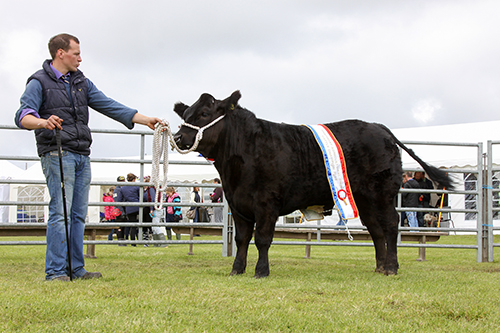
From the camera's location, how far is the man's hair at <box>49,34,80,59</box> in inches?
162

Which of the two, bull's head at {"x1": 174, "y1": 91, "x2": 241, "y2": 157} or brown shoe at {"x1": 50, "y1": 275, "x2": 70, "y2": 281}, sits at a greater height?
bull's head at {"x1": 174, "y1": 91, "x2": 241, "y2": 157}

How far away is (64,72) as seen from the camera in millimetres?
4207

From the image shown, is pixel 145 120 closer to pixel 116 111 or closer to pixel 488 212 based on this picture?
pixel 116 111

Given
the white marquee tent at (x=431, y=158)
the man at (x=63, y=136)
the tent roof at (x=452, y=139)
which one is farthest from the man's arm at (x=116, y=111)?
the tent roof at (x=452, y=139)

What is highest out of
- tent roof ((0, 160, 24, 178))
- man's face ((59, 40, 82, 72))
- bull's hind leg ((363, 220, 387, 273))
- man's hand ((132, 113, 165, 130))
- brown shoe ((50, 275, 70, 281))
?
man's face ((59, 40, 82, 72))

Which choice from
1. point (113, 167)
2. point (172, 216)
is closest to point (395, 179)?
point (172, 216)

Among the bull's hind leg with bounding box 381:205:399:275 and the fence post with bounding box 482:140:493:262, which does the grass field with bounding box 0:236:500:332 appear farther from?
the fence post with bounding box 482:140:493:262

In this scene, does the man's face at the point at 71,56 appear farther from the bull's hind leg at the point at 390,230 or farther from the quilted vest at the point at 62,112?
the bull's hind leg at the point at 390,230

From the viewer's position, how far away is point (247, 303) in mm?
3021

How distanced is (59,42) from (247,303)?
8.73 ft

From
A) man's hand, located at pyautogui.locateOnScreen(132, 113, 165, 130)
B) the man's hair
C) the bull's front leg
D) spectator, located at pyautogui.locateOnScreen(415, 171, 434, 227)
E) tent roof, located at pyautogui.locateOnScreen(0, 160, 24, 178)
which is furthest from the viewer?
tent roof, located at pyautogui.locateOnScreen(0, 160, 24, 178)

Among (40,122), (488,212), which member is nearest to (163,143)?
(40,122)

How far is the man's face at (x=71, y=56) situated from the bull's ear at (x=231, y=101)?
1342 mm

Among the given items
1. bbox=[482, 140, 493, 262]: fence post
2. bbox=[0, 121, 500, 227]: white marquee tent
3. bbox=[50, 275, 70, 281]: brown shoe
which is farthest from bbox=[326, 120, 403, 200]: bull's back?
bbox=[0, 121, 500, 227]: white marquee tent
